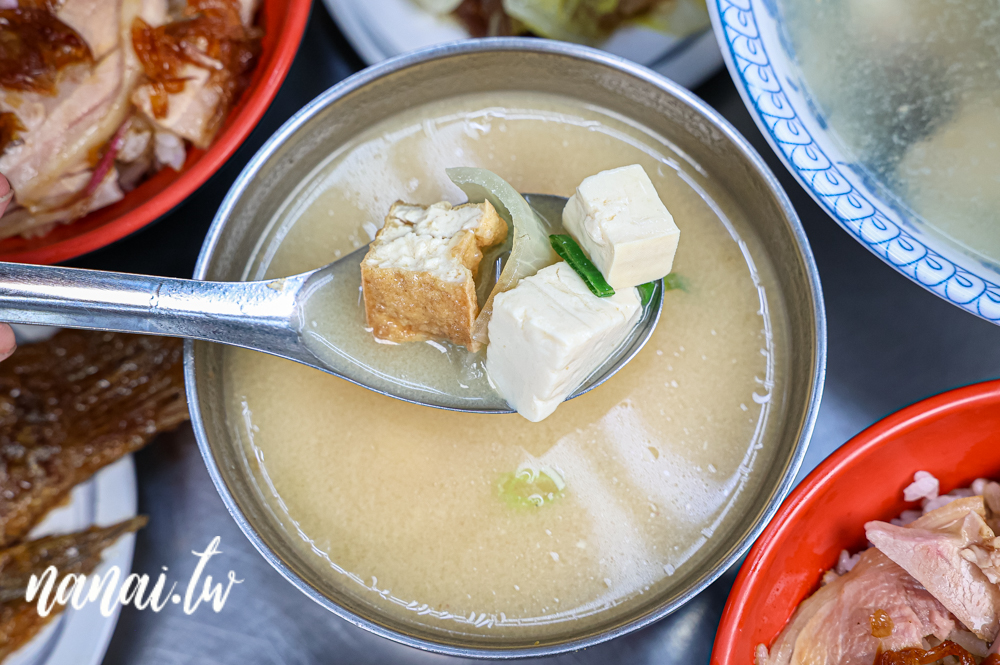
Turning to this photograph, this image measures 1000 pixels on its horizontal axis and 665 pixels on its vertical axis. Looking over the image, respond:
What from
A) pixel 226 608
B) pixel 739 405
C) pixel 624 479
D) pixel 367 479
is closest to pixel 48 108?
pixel 367 479

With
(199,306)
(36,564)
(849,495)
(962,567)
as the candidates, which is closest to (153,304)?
(199,306)

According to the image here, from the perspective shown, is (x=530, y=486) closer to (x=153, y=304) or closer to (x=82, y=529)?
(x=153, y=304)

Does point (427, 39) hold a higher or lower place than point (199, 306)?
higher

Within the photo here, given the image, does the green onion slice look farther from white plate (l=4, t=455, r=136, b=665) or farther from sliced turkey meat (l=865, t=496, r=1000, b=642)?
white plate (l=4, t=455, r=136, b=665)

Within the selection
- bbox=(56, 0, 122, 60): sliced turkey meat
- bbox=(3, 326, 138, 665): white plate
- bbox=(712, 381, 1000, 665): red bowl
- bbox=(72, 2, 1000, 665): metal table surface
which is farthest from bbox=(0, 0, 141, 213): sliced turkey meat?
bbox=(712, 381, 1000, 665): red bowl

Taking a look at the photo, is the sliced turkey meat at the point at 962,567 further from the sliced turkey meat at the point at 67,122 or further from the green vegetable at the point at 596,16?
the sliced turkey meat at the point at 67,122

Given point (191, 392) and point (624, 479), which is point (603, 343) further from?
point (191, 392)
